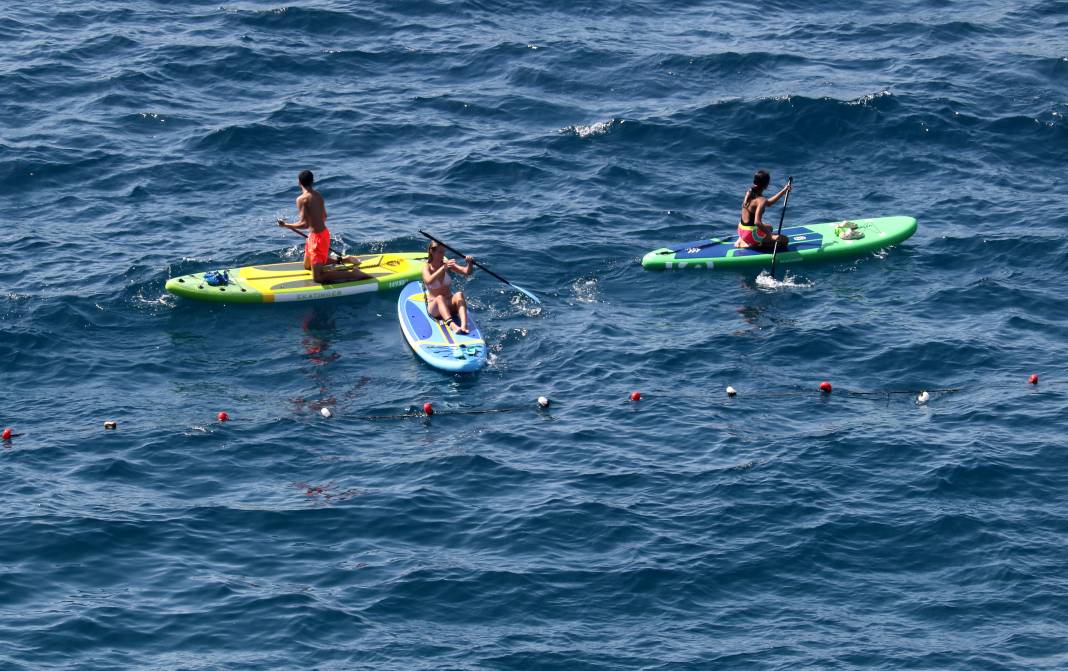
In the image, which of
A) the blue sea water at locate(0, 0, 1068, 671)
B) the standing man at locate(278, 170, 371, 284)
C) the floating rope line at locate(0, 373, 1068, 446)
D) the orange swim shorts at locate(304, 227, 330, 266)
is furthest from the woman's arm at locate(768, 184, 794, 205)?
the orange swim shorts at locate(304, 227, 330, 266)

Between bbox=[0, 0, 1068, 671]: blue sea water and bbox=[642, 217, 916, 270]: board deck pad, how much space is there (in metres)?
0.32

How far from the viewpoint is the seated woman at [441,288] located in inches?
1240

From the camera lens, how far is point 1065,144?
1555 inches

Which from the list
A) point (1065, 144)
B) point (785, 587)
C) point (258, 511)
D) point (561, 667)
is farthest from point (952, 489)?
point (1065, 144)

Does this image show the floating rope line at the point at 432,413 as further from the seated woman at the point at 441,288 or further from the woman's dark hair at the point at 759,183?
the woman's dark hair at the point at 759,183

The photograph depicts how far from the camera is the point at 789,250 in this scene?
1358 inches

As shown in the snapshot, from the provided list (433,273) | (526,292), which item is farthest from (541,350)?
(433,273)

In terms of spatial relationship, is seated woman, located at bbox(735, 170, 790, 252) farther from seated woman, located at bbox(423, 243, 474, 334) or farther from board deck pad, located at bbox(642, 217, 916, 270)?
seated woman, located at bbox(423, 243, 474, 334)

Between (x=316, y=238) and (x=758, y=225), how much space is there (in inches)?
355

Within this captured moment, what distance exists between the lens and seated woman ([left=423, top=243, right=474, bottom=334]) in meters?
31.5

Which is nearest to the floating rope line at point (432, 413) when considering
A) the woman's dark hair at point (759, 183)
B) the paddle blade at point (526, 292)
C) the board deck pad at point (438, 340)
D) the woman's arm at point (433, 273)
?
the board deck pad at point (438, 340)

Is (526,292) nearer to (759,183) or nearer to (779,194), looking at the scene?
(759,183)

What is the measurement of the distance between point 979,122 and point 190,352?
2029cm

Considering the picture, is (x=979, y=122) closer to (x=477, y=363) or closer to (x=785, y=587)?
(x=477, y=363)
